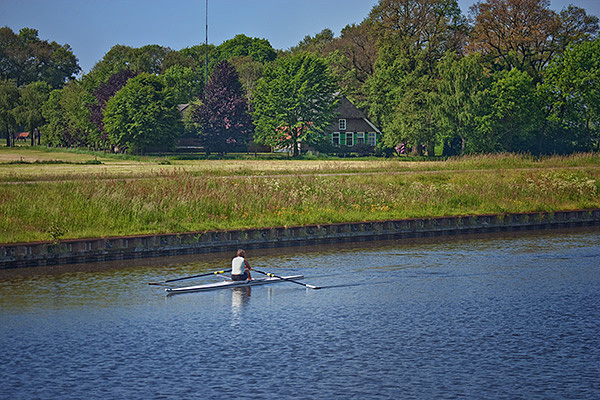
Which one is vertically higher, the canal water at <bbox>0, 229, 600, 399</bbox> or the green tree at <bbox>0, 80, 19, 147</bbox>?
the green tree at <bbox>0, 80, 19, 147</bbox>

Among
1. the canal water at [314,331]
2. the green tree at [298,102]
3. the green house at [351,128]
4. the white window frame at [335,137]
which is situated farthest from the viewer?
the white window frame at [335,137]

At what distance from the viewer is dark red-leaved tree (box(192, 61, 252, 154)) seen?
111 metres

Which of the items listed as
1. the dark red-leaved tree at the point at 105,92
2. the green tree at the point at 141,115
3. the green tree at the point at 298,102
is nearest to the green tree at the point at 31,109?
the dark red-leaved tree at the point at 105,92

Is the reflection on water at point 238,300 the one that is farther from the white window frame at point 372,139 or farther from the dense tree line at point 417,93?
the white window frame at point 372,139

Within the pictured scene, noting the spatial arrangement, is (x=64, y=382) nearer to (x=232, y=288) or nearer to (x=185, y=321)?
(x=185, y=321)

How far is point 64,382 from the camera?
1592 centimetres

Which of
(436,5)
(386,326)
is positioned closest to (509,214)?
(386,326)

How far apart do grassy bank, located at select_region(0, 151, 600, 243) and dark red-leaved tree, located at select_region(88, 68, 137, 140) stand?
63.7 meters

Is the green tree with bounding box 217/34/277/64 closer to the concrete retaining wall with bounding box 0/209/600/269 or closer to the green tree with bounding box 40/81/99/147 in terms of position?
the green tree with bounding box 40/81/99/147

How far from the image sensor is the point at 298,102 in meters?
104

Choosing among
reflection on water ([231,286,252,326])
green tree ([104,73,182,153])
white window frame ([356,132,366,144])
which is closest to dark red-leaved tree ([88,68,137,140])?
green tree ([104,73,182,153])

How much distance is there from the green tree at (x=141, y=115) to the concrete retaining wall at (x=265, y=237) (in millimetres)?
67518

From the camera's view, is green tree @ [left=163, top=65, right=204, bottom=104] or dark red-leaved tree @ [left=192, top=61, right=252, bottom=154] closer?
dark red-leaved tree @ [left=192, top=61, right=252, bottom=154]

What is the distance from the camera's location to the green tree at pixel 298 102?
10425 cm
